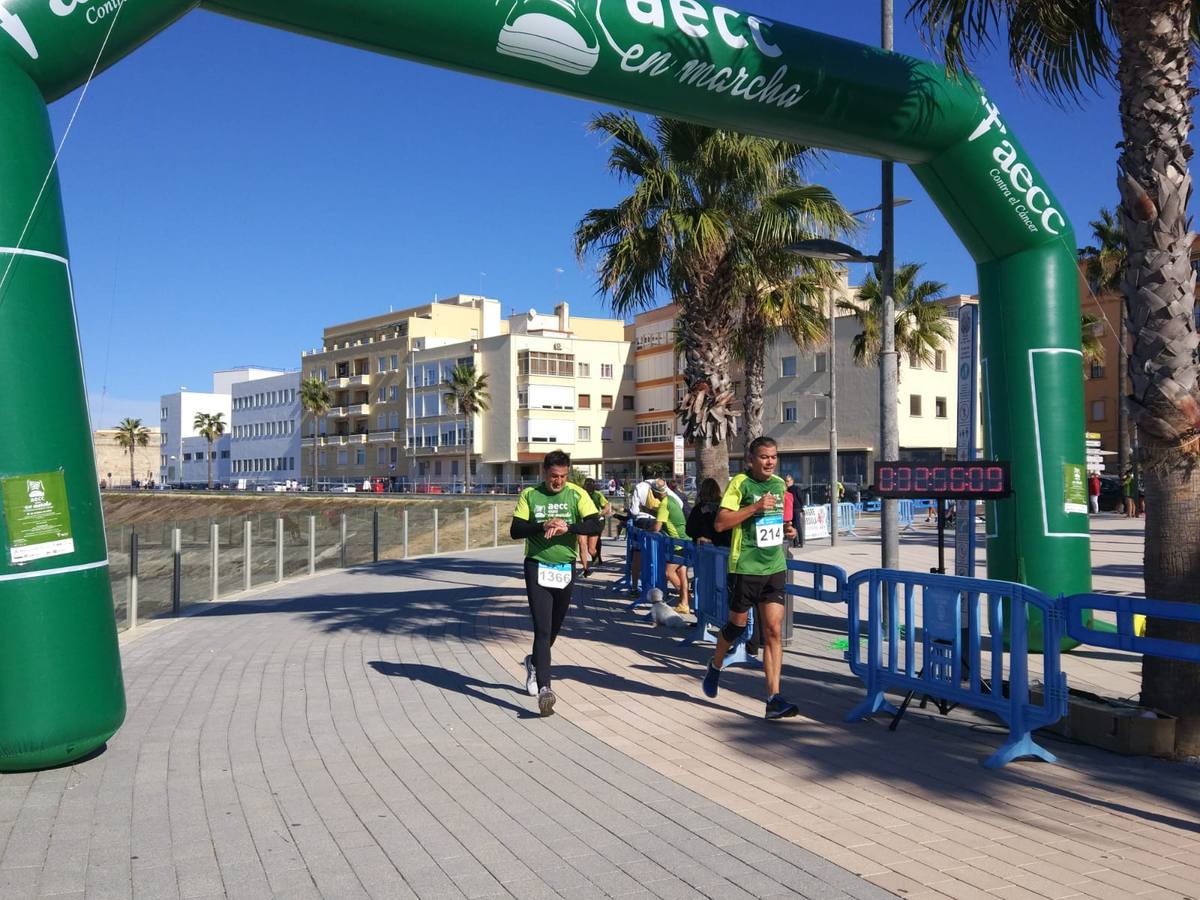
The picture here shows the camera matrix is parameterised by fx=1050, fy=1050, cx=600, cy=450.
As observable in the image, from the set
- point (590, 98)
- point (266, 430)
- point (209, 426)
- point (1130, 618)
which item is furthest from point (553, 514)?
point (209, 426)

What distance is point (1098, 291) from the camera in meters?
41.7

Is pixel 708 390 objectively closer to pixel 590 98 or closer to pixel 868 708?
pixel 590 98

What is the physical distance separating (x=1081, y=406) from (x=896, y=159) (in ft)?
9.25

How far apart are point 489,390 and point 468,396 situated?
7.71ft

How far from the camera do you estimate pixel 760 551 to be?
723 cm

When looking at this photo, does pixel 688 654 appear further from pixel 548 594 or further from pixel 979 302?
pixel 979 302

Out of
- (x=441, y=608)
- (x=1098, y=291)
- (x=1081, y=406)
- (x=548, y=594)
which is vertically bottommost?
(x=441, y=608)

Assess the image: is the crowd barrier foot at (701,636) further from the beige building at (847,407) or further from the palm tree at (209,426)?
the palm tree at (209,426)

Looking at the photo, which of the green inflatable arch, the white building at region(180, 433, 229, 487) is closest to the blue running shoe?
the green inflatable arch

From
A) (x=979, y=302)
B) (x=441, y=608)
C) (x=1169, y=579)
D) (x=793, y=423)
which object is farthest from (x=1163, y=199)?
(x=793, y=423)

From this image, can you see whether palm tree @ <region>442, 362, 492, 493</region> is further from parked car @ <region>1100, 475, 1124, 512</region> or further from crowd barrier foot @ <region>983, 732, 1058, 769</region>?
crowd barrier foot @ <region>983, 732, 1058, 769</region>

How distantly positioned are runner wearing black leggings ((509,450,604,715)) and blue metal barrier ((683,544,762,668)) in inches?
83.4

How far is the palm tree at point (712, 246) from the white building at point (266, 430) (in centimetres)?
9138

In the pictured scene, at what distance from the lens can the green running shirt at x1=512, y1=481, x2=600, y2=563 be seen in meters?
7.40
